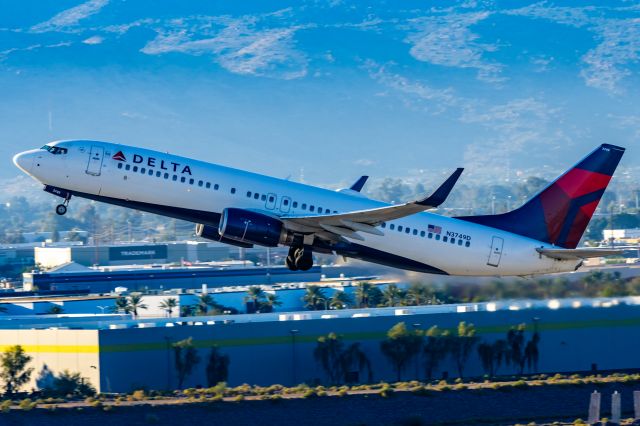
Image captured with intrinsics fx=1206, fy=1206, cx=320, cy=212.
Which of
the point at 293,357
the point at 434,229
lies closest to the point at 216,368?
the point at 293,357

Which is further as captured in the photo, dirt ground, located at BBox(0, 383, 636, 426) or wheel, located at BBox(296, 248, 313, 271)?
dirt ground, located at BBox(0, 383, 636, 426)

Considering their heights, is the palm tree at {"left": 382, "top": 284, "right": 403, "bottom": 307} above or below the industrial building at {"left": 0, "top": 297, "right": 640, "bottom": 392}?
above

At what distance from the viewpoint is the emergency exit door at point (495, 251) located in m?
53.0

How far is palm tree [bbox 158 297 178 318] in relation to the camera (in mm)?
90688

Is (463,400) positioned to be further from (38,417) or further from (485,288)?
(38,417)

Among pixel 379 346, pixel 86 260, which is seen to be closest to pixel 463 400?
pixel 379 346

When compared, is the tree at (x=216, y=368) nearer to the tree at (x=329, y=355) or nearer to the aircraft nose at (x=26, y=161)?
the tree at (x=329, y=355)

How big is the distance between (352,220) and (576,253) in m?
10.1

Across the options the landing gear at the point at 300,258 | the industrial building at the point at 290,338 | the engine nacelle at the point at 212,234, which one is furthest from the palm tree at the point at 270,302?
the landing gear at the point at 300,258

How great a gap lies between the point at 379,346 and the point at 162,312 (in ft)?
94.7

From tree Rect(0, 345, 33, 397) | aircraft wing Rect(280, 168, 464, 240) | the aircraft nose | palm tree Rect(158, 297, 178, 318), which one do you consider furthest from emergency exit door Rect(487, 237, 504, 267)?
palm tree Rect(158, 297, 178, 318)

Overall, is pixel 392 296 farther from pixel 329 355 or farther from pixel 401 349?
pixel 329 355

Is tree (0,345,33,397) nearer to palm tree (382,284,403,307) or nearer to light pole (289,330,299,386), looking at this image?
light pole (289,330,299,386)

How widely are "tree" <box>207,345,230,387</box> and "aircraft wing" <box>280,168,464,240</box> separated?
16797 millimetres
